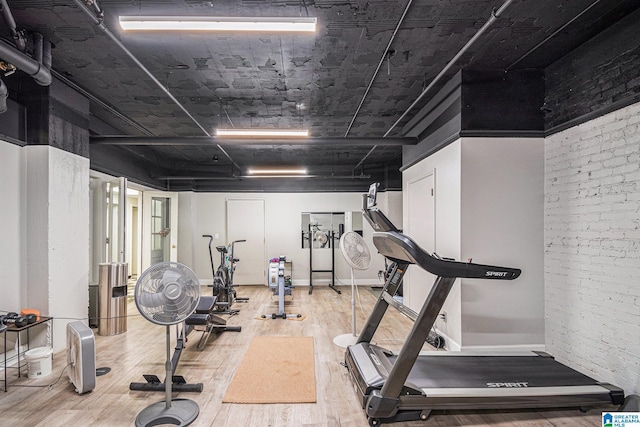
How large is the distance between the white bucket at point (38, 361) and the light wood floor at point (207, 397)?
0.07m

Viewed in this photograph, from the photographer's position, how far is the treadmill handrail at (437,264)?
2.57 m

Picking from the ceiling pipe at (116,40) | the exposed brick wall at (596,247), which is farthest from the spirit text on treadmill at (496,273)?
the ceiling pipe at (116,40)

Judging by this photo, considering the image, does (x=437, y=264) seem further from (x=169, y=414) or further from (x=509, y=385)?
(x=169, y=414)

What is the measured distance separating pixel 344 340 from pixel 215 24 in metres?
3.76

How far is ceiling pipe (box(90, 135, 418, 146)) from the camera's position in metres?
4.67

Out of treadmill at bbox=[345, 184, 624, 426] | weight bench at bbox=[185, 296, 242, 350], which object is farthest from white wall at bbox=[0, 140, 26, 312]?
treadmill at bbox=[345, 184, 624, 426]

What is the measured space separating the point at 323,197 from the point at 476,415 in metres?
6.71

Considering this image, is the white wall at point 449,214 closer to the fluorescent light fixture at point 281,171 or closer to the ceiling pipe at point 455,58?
the ceiling pipe at point 455,58

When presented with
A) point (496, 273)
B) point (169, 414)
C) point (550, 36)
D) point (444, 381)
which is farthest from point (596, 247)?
point (169, 414)

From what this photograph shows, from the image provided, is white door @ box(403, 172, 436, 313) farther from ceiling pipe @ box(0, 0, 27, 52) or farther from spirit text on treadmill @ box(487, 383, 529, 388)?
ceiling pipe @ box(0, 0, 27, 52)

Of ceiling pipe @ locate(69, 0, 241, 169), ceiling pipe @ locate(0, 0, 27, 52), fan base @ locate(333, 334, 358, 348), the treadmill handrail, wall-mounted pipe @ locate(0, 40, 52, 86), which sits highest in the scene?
ceiling pipe @ locate(69, 0, 241, 169)

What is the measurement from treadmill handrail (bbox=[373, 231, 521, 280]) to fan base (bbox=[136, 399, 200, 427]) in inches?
82.3

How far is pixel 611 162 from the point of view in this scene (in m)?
3.00

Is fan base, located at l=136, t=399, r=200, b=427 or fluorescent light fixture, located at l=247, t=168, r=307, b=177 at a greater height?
fluorescent light fixture, located at l=247, t=168, r=307, b=177
